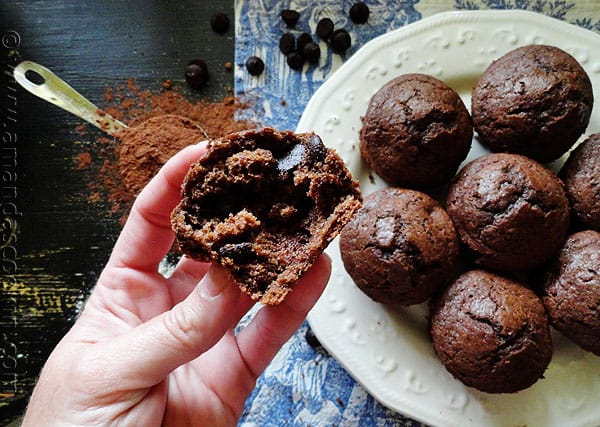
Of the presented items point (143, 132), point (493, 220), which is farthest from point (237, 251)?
point (143, 132)

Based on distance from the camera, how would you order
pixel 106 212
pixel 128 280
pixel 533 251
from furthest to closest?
pixel 106 212 → pixel 533 251 → pixel 128 280

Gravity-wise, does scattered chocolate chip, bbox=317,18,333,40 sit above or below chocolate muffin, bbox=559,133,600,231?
above

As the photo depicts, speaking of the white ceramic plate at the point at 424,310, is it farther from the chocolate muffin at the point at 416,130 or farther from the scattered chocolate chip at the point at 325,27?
the scattered chocolate chip at the point at 325,27

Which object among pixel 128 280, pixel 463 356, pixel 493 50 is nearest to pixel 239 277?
pixel 128 280

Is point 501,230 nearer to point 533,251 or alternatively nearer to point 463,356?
point 533,251

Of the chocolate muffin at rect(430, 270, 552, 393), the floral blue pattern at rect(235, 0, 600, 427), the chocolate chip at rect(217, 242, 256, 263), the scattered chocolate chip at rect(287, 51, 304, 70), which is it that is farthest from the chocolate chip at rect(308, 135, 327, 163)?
the scattered chocolate chip at rect(287, 51, 304, 70)

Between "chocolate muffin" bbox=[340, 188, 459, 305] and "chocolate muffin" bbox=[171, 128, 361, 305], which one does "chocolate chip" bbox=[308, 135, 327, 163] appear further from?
"chocolate muffin" bbox=[340, 188, 459, 305]
